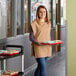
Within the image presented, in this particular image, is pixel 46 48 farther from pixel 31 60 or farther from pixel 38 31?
pixel 31 60

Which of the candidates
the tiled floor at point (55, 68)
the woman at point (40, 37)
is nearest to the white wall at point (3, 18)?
the woman at point (40, 37)

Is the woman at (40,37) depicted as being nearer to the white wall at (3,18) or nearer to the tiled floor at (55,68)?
the white wall at (3,18)

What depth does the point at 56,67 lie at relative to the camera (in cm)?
778

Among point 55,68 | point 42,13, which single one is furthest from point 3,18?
point 55,68

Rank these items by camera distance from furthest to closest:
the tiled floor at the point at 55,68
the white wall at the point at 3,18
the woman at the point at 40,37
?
the tiled floor at the point at 55,68, the white wall at the point at 3,18, the woman at the point at 40,37

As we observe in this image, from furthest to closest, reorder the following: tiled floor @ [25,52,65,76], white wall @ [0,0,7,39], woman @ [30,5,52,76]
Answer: tiled floor @ [25,52,65,76]
white wall @ [0,0,7,39]
woman @ [30,5,52,76]

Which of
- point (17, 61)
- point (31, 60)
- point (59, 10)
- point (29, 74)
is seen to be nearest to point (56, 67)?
A: point (31, 60)

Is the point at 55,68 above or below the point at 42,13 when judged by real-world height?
below

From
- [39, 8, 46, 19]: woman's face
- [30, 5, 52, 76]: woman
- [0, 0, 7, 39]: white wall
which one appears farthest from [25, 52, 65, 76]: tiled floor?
[39, 8, 46, 19]: woman's face

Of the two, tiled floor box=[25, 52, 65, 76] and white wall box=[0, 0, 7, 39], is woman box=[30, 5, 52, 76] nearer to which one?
white wall box=[0, 0, 7, 39]

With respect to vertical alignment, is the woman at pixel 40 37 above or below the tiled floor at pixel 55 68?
above

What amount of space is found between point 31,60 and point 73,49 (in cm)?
425

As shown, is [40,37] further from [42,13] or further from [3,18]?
[3,18]

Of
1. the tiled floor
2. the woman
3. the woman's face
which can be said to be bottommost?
the tiled floor
